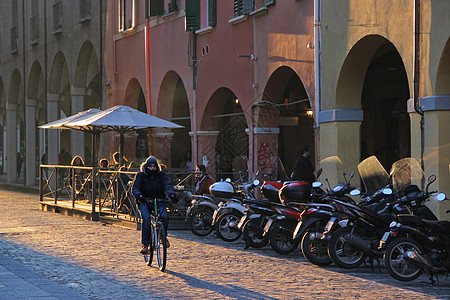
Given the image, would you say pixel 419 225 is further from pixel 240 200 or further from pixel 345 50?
pixel 345 50

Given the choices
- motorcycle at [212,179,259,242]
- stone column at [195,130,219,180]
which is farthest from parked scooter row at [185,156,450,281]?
stone column at [195,130,219,180]

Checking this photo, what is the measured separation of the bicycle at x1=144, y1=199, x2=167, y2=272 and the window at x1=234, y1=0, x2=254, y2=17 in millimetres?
9659

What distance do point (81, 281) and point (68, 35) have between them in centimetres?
2247

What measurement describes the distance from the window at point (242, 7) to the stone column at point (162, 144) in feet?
18.3

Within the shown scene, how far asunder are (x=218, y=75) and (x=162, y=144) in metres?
4.23

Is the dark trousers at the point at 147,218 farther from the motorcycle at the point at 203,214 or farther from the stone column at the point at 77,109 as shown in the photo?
the stone column at the point at 77,109

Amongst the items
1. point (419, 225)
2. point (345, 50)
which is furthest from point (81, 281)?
point (345, 50)

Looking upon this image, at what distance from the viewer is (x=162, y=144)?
2520cm

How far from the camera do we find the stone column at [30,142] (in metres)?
36.5

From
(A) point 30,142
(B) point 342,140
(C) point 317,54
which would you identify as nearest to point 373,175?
(B) point 342,140

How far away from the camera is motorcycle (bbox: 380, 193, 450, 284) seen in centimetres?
977

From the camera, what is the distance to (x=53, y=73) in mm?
33156

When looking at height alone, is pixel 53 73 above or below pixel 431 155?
above

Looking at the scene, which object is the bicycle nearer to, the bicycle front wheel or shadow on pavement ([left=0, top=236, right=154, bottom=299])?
the bicycle front wheel
